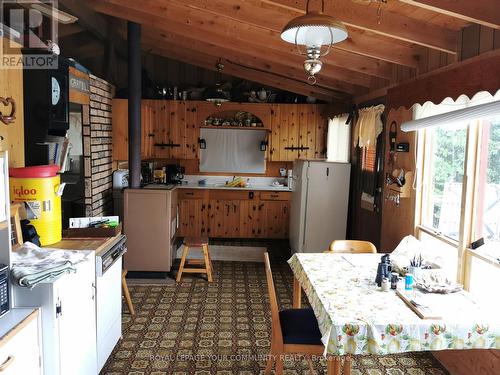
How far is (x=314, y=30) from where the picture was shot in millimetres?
2012

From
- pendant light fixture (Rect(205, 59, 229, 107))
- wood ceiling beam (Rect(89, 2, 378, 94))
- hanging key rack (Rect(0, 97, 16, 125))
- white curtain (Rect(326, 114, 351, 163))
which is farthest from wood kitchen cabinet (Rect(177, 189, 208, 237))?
hanging key rack (Rect(0, 97, 16, 125))

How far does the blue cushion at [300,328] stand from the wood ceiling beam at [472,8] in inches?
76.9

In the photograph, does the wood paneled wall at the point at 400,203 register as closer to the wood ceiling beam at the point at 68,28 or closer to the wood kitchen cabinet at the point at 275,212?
the wood kitchen cabinet at the point at 275,212

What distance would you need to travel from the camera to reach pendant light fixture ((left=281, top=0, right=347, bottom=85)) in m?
1.87

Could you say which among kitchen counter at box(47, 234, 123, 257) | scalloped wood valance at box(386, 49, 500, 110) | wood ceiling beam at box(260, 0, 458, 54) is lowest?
kitchen counter at box(47, 234, 123, 257)

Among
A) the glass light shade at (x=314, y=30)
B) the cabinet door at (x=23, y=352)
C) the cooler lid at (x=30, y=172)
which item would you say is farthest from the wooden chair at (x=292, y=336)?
the cooler lid at (x=30, y=172)

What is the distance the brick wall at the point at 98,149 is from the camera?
4781mm

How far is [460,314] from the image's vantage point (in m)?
2.21

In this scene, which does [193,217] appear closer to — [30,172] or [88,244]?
[88,244]

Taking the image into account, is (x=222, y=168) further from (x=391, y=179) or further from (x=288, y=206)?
(x=391, y=179)

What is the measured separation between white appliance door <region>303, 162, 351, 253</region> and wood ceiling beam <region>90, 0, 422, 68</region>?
5.55 ft

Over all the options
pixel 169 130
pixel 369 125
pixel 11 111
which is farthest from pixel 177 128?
pixel 11 111

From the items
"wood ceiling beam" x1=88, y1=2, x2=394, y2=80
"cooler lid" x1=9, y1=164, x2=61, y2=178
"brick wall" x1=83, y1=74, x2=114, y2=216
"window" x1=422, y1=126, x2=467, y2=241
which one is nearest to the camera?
"cooler lid" x1=9, y1=164, x2=61, y2=178

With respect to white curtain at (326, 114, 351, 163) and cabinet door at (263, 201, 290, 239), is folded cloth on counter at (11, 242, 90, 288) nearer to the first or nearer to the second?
white curtain at (326, 114, 351, 163)
